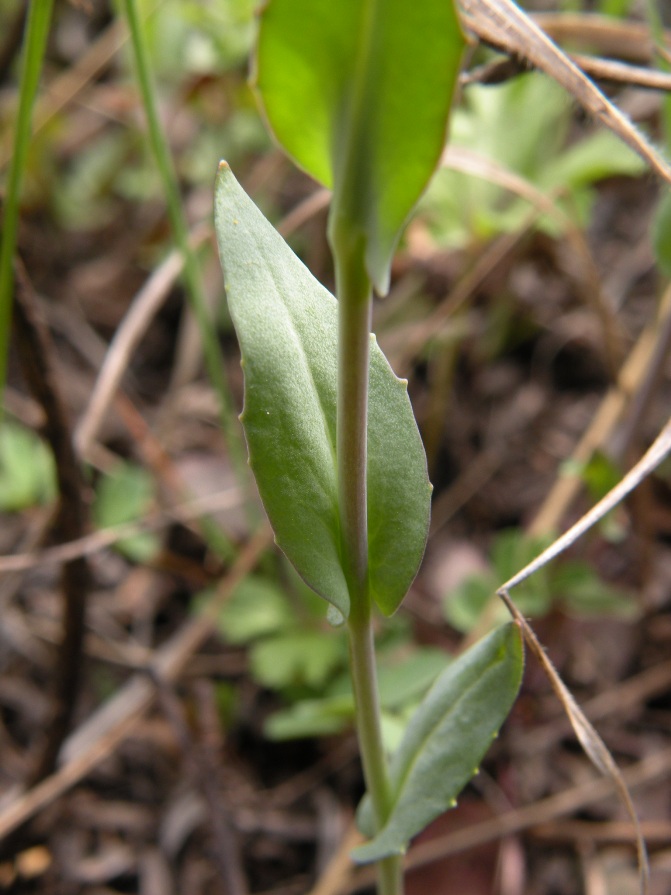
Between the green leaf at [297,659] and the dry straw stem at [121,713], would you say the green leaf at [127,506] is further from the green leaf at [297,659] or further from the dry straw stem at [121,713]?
the green leaf at [297,659]

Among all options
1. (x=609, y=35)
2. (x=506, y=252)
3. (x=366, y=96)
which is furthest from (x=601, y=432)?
(x=366, y=96)

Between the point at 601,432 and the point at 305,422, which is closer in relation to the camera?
the point at 305,422

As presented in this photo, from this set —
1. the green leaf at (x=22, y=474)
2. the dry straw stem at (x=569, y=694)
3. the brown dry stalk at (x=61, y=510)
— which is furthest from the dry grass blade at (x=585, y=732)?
the green leaf at (x=22, y=474)

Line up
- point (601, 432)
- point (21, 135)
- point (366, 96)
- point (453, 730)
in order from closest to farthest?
point (366, 96) → point (453, 730) → point (21, 135) → point (601, 432)

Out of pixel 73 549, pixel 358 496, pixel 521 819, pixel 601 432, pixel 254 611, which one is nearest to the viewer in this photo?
pixel 358 496

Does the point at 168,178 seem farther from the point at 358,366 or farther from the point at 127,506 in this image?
the point at 358,366

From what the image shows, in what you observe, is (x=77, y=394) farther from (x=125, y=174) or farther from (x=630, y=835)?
(x=630, y=835)

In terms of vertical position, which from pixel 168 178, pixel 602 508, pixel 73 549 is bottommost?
pixel 73 549
